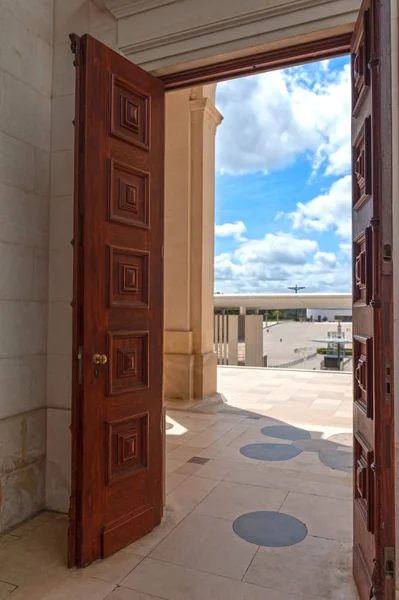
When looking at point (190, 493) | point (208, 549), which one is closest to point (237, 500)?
point (190, 493)

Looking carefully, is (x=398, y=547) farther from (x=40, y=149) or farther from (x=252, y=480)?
(x=40, y=149)

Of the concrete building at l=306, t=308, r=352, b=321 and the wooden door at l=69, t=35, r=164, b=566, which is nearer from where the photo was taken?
the wooden door at l=69, t=35, r=164, b=566

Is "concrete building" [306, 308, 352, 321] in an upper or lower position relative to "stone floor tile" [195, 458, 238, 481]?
upper

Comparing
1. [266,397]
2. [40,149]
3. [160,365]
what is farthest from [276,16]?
[266,397]

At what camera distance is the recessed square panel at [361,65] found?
1.62 meters

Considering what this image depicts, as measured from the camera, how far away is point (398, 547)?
5.58 ft

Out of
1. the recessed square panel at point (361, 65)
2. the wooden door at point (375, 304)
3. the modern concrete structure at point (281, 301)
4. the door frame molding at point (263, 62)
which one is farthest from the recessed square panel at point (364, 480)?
the modern concrete structure at point (281, 301)

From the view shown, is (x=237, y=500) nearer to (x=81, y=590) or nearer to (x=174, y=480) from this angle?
(x=174, y=480)

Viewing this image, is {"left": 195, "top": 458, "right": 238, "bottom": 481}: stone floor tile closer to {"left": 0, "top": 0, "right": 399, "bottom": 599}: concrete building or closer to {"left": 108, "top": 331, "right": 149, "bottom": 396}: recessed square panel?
{"left": 0, "top": 0, "right": 399, "bottom": 599}: concrete building

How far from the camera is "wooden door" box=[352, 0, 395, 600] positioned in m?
1.45

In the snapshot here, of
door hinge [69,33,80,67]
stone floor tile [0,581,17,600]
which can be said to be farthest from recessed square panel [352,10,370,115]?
stone floor tile [0,581,17,600]

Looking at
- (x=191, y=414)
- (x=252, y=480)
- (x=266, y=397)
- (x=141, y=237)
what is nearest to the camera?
(x=141, y=237)

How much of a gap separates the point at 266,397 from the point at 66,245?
4002 millimetres

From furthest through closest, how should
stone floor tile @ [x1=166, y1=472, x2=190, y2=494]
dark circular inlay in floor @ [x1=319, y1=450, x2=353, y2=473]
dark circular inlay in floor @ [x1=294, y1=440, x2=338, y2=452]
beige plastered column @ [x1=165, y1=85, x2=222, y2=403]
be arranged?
beige plastered column @ [x1=165, y1=85, x2=222, y2=403]
dark circular inlay in floor @ [x1=294, y1=440, x2=338, y2=452]
dark circular inlay in floor @ [x1=319, y1=450, x2=353, y2=473]
stone floor tile @ [x1=166, y1=472, x2=190, y2=494]
